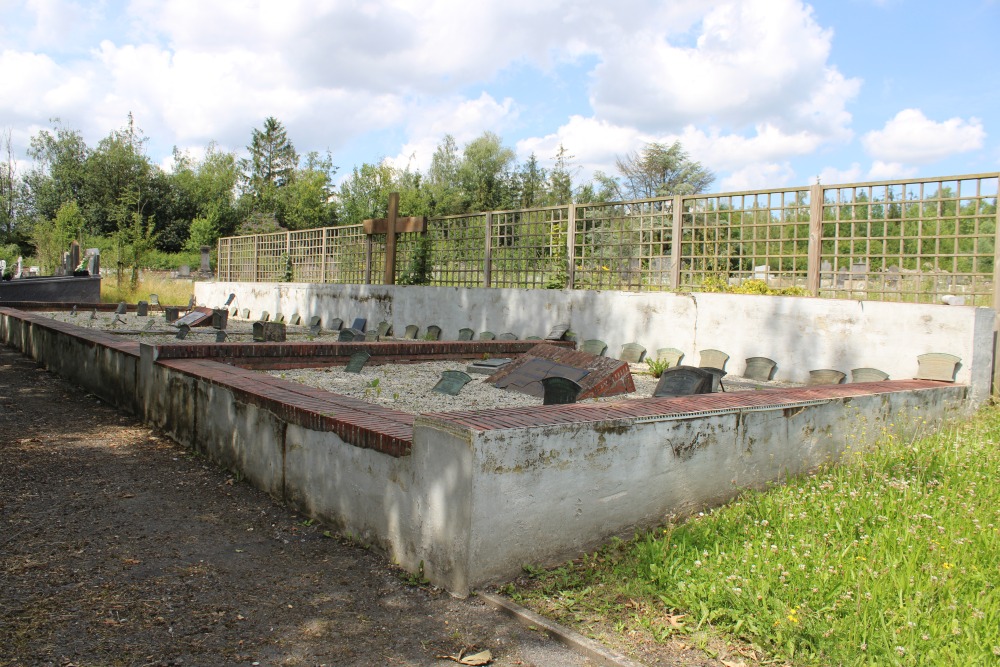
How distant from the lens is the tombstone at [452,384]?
677 centimetres

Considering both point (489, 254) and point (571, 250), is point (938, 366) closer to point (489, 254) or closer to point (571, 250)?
point (571, 250)

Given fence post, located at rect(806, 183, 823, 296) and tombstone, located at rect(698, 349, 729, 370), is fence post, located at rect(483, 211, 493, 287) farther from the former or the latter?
fence post, located at rect(806, 183, 823, 296)

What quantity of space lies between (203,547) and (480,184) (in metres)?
48.6

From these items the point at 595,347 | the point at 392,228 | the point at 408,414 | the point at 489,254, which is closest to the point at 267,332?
the point at 489,254

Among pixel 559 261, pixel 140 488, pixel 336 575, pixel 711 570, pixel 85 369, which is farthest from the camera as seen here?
pixel 559 261

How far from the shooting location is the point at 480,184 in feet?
167

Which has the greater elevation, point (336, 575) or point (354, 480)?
point (354, 480)

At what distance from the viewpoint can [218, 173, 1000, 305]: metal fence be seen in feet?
25.5

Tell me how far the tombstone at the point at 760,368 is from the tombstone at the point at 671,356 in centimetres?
88

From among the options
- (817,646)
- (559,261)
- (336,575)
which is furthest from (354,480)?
(559,261)

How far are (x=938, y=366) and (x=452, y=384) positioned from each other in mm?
4579

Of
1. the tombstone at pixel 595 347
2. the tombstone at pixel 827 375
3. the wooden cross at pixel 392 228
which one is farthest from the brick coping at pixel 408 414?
the wooden cross at pixel 392 228

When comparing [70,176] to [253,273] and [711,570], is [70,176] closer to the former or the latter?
[253,273]

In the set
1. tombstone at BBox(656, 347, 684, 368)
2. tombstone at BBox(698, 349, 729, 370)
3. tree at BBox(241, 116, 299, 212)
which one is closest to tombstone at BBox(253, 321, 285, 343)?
tombstone at BBox(656, 347, 684, 368)
